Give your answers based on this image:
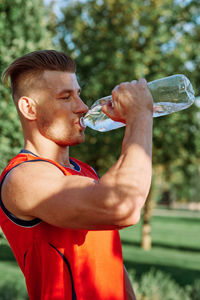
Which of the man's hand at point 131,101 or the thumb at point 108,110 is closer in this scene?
the man's hand at point 131,101

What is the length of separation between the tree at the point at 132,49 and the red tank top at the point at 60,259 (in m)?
12.1

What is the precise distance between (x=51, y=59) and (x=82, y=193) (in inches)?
33.1

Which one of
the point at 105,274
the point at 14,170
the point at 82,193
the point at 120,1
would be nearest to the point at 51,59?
the point at 14,170

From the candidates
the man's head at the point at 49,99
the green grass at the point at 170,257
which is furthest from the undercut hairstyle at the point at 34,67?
the green grass at the point at 170,257

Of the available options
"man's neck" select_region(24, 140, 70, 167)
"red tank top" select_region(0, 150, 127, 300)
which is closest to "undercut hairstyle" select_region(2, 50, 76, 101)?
"man's neck" select_region(24, 140, 70, 167)

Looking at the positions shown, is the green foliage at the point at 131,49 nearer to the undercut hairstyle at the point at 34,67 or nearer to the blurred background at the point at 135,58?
the blurred background at the point at 135,58

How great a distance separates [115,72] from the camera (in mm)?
14359

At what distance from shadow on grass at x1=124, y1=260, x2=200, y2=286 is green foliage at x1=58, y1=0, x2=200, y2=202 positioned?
3897 mm

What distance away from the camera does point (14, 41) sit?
6.31 metres

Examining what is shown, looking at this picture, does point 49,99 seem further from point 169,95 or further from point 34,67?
point 169,95

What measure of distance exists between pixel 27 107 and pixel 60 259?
30.1 inches

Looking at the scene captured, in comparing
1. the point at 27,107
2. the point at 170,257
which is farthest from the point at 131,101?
the point at 170,257

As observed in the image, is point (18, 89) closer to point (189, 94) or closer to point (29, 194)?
point (29, 194)

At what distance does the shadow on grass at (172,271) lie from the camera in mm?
12257
